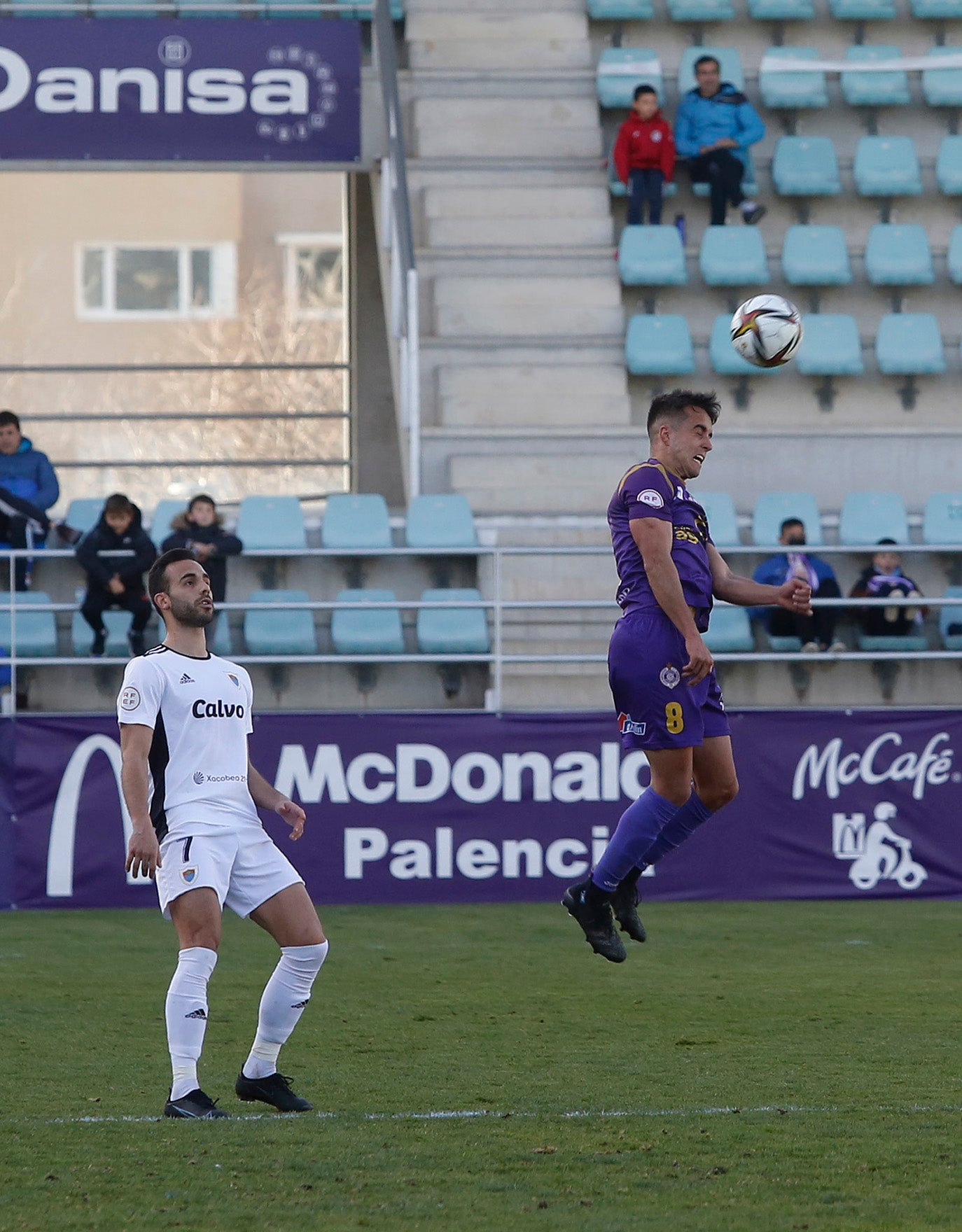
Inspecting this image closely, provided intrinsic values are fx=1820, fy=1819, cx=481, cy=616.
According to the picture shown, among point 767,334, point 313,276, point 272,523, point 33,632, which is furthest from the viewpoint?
point 313,276

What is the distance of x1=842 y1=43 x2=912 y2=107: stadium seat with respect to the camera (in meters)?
17.3

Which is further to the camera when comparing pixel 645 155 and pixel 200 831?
pixel 645 155

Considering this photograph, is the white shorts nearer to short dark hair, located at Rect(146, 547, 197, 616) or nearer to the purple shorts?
short dark hair, located at Rect(146, 547, 197, 616)

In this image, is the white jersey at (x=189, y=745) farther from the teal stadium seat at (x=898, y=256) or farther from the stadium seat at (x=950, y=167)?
the stadium seat at (x=950, y=167)

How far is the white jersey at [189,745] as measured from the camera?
5.48 metres

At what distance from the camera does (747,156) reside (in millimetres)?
16812

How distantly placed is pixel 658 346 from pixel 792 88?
340 cm

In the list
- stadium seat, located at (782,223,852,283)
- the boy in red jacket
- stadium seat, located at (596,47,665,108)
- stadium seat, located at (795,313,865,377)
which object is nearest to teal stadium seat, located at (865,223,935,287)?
stadium seat, located at (782,223,852,283)

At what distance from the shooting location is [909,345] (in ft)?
52.3

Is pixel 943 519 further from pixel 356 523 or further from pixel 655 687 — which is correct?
pixel 655 687

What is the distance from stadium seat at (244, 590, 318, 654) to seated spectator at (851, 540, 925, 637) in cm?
387

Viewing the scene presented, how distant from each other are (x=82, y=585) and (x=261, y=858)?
810 cm

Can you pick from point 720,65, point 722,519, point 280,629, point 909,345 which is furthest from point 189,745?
point 720,65

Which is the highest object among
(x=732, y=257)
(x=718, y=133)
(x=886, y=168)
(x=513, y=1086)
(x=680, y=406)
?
(x=718, y=133)
